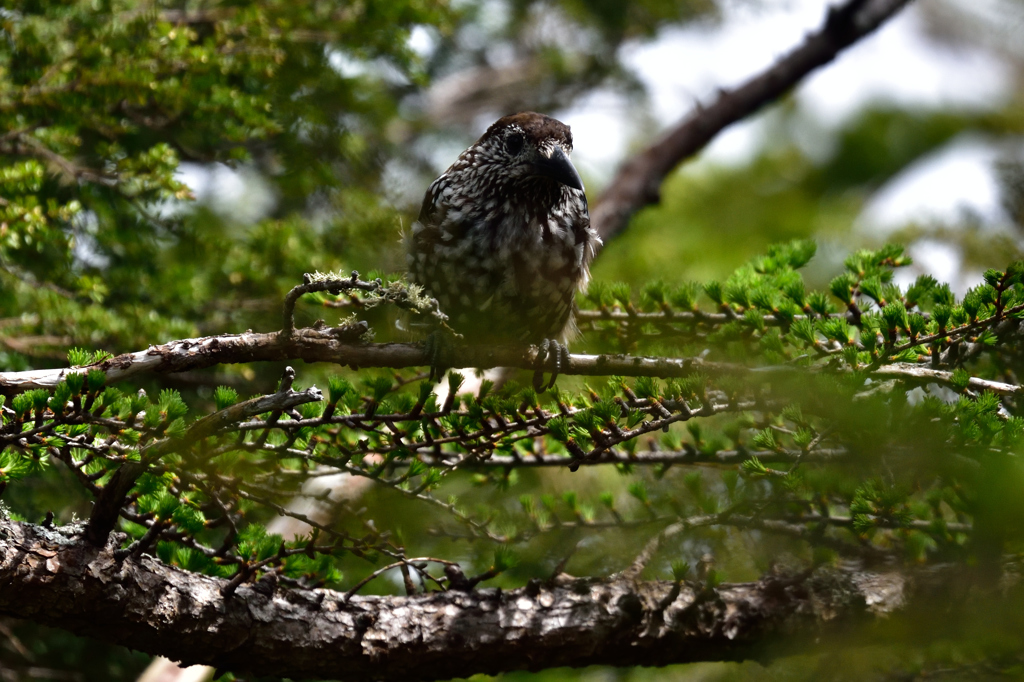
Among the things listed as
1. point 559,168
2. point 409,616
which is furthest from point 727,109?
point 409,616

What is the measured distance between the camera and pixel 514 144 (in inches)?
129

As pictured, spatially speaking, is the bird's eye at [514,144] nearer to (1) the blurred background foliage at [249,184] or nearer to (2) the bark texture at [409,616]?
(1) the blurred background foliage at [249,184]

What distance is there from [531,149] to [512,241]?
0.41m

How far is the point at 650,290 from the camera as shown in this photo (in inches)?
Result: 112

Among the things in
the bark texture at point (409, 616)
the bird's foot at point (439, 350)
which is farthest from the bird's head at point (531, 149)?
the bark texture at point (409, 616)

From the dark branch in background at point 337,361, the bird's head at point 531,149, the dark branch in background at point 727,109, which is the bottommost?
the dark branch in background at point 337,361

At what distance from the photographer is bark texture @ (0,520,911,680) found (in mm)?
1922

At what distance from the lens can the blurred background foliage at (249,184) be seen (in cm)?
296

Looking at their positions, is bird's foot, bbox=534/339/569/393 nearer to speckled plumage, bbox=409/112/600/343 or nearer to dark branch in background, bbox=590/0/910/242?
speckled plumage, bbox=409/112/600/343

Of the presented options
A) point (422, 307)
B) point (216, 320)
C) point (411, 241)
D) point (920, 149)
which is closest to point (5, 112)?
point (216, 320)

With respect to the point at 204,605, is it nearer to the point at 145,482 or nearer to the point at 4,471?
the point at 145,482

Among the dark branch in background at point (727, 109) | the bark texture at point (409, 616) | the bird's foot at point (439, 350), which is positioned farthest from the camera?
the dark branch in background at point (727, 109)

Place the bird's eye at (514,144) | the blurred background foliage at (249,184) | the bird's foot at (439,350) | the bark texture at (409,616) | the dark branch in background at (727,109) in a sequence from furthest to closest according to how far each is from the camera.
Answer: the dark branch in background at (727,109), the bird's eye at (514,144), the blurred background foliage at (249,184), the bird's foot at (439,350), the bark texture at (409,616)

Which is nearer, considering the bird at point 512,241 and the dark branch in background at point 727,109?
the bird at point 512,241
